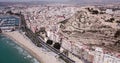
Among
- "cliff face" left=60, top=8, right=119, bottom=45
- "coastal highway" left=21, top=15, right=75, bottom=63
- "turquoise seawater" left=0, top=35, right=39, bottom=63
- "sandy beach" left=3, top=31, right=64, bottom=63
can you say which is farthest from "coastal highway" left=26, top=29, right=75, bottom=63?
"cliff face" left=60, top=8, right=119, bottom=45

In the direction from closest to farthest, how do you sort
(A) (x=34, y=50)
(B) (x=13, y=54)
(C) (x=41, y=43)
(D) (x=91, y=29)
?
(B) (x=13, y=54) → (A) (x=34, y=50) → (C) (x=41, y=43) → (D) (x=91, y=29)

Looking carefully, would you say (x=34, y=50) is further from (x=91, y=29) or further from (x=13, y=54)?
(x=91, y=29)

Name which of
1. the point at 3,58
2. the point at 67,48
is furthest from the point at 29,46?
the point at 67,48

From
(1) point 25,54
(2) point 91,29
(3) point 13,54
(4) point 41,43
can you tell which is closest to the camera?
(1) point 25,54

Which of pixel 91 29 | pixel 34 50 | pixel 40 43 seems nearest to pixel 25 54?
pixel 34 50

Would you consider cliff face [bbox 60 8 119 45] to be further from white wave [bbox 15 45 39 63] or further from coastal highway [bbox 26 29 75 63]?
white wave [bbox 15 45 39 63]

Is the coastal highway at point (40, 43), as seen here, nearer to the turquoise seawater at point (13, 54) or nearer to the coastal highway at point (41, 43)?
the coastal highway at point (41, 43)
